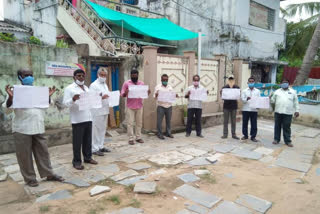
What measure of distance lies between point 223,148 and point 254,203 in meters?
2.72

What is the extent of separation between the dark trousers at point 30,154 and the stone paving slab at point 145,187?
4.66ft

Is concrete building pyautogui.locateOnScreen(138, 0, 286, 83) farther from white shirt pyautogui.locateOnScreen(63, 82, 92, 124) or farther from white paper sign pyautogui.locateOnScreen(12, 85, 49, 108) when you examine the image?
white paper sign pyautogui.locateOnScreen(12, 85, 49, 108)

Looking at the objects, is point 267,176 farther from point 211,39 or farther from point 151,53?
point 211,39

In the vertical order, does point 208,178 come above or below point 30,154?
below

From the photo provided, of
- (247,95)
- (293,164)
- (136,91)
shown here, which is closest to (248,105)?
(247,95)

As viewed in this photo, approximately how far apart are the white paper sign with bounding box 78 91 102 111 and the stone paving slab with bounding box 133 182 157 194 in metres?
1.65

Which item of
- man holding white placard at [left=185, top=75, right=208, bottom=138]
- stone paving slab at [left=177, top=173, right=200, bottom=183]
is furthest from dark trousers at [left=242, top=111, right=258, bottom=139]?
stone paving slab at [left=177, top=173, right=200, bottom=183]

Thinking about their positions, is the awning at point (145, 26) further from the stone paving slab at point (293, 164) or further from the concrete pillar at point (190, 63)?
the stone paving slab at point (293, 164)

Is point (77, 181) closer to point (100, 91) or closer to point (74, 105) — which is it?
point (74, 105)

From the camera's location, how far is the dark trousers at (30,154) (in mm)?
3869

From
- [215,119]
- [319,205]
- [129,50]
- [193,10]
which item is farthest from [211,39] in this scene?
[319,205]

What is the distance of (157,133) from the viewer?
754 centimetres

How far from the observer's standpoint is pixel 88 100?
4.63m

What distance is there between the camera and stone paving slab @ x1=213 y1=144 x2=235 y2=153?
20.3 ft
